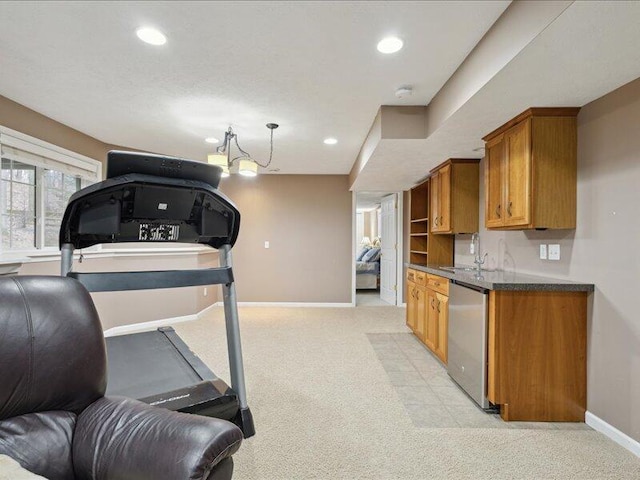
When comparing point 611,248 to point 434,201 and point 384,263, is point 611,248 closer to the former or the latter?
point 434,201

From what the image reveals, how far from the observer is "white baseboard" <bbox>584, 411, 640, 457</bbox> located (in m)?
1.88

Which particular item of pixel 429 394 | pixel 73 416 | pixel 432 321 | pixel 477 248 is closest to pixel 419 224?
pixel 477 248

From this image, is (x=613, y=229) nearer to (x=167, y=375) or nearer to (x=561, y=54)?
(x=561, y=54)

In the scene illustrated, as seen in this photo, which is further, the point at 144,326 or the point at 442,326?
the point at 144,326

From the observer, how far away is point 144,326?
14.5 ft

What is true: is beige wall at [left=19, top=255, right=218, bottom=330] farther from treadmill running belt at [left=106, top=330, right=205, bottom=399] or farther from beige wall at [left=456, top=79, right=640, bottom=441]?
beige wall at [left=456, top=79, right=640, bottom=441]

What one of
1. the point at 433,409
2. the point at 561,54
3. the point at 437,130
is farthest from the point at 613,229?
the point at 433,409

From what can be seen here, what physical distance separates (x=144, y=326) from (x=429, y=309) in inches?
143

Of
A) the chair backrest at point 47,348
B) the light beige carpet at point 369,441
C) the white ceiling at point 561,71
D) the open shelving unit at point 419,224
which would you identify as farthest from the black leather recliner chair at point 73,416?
the open shelving unit at point 419,224

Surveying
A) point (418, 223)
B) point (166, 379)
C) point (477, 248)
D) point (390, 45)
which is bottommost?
point (166, 379)

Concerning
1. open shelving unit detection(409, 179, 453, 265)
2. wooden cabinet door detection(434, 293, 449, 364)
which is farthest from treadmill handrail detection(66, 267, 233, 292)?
open shelving unit detection(409, 179, 453, 265)

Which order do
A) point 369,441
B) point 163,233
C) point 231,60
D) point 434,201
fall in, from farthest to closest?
1. point 434,201
2. point 231,60
3. point 369,441
4. point 163,233

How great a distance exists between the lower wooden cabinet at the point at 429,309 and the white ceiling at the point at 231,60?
1.77 metres

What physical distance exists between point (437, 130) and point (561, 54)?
1153 millimetres
